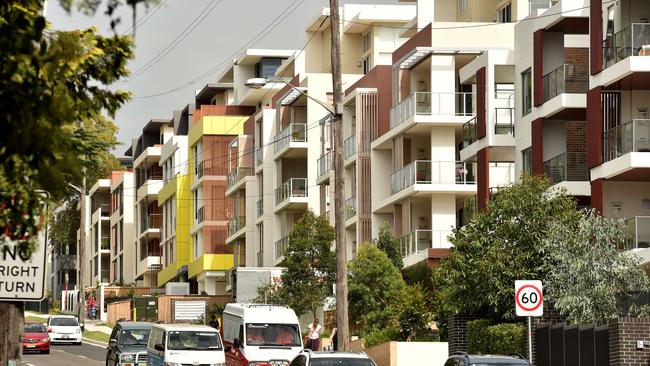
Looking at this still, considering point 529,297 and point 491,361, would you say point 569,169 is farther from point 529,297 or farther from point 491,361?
point 491,361

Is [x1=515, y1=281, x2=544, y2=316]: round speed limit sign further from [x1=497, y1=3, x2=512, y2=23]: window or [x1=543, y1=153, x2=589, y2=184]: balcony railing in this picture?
[x1=497, y1=3, x2=512, y2=23]: window

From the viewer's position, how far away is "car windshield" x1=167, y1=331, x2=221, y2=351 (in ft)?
127

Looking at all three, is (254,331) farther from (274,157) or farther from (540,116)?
(274,157)

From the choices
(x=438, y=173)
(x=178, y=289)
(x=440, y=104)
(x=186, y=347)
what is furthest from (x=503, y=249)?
(x=178, y=289)

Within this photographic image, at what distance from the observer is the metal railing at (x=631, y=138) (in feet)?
143

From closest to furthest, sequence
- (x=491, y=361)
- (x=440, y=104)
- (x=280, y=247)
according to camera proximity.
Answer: (x=491, y=361)
(x=440, y=104)
(x=280, y=247)

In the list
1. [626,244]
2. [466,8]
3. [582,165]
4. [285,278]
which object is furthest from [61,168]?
[466,8]

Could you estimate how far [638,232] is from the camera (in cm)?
4378

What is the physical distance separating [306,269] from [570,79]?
17.2 metres

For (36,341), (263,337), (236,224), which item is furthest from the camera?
(236,224)

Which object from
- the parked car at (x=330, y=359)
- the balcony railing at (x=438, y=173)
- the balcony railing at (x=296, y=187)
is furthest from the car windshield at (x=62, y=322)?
the parked car at (x=330, y=359)

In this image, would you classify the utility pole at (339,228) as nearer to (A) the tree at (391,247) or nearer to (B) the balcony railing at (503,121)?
(B) the balcony railing at (503,121)

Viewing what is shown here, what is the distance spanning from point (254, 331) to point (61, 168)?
28.7 m

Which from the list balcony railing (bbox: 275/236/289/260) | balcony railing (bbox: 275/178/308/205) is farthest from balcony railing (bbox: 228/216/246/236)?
balcony railing (bbox: 275/178/308/205)
